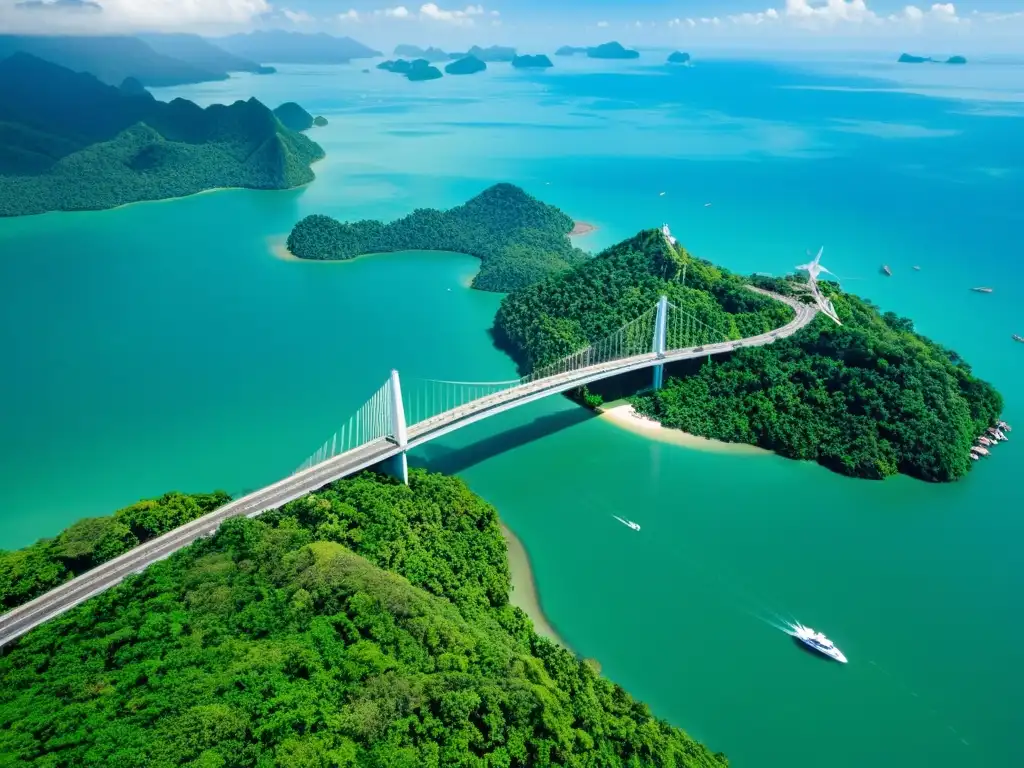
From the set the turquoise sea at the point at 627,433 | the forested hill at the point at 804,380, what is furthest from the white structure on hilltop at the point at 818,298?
the turquoise sea at the point at 627,433

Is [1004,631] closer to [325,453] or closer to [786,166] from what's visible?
[325,453]

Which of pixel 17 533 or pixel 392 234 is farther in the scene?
pixel 392 234

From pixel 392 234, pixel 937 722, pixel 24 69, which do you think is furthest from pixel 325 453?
pixel 24 69

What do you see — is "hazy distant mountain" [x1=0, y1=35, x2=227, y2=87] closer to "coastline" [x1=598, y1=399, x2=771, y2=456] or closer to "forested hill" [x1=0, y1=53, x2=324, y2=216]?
"forested hill" [x1=0, y1=53, x2=324, y2=216]

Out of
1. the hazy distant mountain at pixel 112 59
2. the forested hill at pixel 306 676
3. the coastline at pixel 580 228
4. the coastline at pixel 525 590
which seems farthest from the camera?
the hazy distant mountain at pixel 112 59

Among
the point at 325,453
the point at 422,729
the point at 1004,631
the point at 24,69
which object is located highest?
the point at 24,69

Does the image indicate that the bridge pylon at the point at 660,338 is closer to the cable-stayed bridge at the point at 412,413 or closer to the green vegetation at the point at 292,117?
the cable-stayed bridge at the point at 412,413
